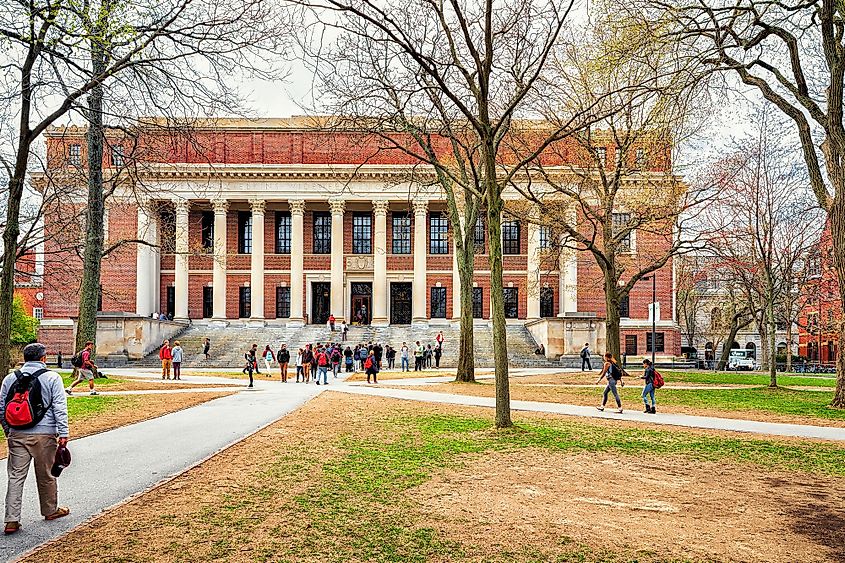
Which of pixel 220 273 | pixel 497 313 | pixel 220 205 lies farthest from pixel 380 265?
pixel 497 313

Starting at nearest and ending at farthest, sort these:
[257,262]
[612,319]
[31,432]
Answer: [31,432]
[612,319]
[257,262]

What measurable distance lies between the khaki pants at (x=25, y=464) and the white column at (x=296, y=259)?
5131 cm

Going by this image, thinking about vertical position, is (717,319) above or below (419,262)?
below

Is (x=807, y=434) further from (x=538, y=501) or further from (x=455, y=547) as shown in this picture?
(x=455, y=547)

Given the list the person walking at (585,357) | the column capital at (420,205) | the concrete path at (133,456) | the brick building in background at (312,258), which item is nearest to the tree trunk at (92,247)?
the concrete path at (133,456)

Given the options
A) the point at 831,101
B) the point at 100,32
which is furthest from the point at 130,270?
the point at 831,101

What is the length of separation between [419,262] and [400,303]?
453 centimetres

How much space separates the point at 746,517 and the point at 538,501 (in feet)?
7.37

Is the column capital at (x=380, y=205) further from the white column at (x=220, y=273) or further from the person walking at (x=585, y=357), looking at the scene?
the person walking at (x=585, y=357)

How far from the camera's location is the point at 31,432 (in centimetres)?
778

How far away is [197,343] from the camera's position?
5262 cm

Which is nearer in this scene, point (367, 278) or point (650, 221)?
point (650, 221)

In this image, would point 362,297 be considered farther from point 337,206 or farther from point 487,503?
point 487,503

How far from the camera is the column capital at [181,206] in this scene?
56312 millimetres
